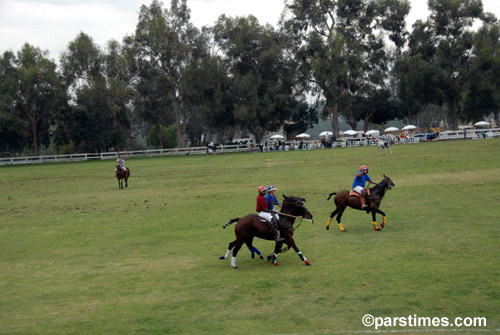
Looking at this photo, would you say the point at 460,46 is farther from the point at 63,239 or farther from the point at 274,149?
the point at 63,239

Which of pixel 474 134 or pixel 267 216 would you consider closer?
pixel 267 216

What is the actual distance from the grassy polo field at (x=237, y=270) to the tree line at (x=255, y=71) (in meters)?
50.9

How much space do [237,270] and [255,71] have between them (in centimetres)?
6912

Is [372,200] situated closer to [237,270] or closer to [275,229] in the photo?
[275,229]

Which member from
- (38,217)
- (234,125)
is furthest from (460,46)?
(38,217)

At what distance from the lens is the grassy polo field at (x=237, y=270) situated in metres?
8.96

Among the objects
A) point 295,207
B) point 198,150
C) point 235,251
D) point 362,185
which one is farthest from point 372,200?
point 198,150

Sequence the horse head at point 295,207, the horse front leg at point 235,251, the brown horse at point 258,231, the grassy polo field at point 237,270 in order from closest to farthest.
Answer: the grassy polo field at point 237,270
the brown horse at point 258,231
the horse front leg at point 235,251
the horse head at point 295,207

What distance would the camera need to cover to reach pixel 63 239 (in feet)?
55.2

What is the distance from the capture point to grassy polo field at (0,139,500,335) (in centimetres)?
896

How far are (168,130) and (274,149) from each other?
48473 mm

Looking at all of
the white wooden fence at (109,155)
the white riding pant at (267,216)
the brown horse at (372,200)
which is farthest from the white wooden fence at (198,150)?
the white riding pant at (267,216)

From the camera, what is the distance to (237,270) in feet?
40.0

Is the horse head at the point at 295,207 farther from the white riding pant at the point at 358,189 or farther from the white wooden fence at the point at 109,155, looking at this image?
the white wooden fence at the point at 109,155
